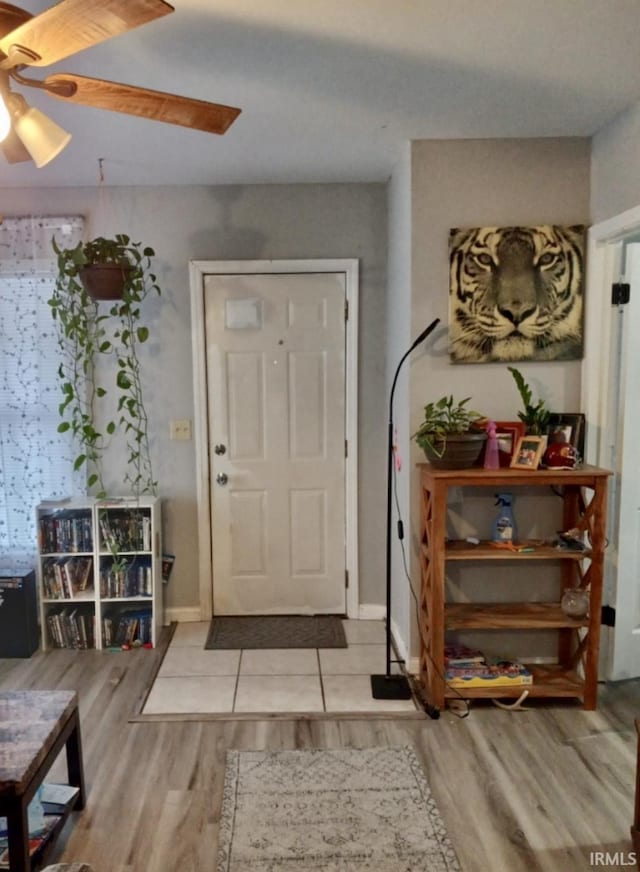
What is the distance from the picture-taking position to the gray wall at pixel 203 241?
10.8 ft

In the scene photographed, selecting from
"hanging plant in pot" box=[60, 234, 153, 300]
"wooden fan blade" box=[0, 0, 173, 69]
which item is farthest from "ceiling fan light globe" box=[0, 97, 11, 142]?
"hanging plant in pot" box=[60, 234, 153, 300]

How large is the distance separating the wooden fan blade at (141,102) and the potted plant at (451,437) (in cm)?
137

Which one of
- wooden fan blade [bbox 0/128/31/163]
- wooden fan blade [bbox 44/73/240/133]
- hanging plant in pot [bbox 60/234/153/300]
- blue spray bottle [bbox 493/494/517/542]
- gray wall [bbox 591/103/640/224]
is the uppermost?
gray wall [bbox 591/103/640/224]

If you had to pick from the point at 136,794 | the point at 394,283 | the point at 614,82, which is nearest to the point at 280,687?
the point at 136,794

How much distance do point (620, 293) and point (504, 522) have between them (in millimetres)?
1113

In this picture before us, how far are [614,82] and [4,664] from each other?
146 inches

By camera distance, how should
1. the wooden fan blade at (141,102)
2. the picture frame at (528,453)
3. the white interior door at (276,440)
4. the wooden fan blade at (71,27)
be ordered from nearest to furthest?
the wooden fan blade at (71,27) < the wooden fan blade at (141,102) < the picture frame at (528,453) < the white interior door at (276,440)

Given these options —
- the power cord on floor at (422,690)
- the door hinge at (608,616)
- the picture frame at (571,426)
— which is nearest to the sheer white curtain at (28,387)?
the power cord on floor at (422,690)

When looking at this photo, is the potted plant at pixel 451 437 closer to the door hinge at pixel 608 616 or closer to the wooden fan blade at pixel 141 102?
the door hinge at pixel 608 616

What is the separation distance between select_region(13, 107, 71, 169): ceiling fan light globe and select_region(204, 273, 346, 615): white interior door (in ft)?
5.79

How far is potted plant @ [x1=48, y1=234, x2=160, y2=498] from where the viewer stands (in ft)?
10.5

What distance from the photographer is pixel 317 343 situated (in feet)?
11.2

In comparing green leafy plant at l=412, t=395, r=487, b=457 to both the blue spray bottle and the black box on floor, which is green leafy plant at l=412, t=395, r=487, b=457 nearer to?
the blue spray bottle

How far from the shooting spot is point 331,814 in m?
1.99
